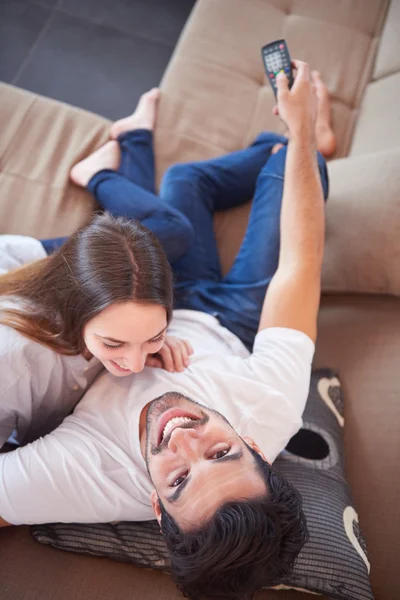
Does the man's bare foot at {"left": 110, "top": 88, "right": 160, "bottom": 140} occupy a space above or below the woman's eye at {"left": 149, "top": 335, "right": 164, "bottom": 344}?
above

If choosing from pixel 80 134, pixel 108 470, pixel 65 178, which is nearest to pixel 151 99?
pixel 80 134

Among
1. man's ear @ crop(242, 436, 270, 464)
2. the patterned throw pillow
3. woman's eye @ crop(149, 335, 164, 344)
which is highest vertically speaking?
woman's eye @ crop(149, 335, 164, 344)

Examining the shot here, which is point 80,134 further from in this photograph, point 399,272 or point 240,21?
point 399,272

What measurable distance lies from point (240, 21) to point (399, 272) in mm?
1074

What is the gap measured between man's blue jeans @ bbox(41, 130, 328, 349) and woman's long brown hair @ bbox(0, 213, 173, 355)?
0.30m

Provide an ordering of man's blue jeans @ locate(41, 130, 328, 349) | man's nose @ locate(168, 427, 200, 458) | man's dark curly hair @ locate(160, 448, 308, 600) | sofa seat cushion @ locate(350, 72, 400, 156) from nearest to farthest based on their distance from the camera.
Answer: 1. man's dark curly hair @ locate(160, 448, 308, 600)
2. man's nose @ locate(168, 427, 200, 458)
3. man's blue jeans @ locate(41, 130, 328, 349)
4. sofa seat cushion @ locate(350, 72, 400, 156)

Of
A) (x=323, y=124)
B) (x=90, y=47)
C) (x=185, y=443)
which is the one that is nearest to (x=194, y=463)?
(x=185, y=443)

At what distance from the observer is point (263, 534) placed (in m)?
0.78

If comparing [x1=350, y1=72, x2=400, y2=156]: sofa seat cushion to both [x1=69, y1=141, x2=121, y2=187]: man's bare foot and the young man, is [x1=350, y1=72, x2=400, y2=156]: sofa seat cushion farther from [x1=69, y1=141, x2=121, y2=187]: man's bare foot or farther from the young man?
[x1=69, y1=141, x2=121, y2=187]: man's bare foot

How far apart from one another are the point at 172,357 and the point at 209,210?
21.8 inches

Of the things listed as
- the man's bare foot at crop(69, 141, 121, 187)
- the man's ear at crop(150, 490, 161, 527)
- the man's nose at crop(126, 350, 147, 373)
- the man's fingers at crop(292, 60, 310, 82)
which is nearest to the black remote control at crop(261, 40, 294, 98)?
the man's fingers at crop(292, 60, 310, 82)

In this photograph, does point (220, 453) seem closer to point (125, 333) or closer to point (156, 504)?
point (156, 504)

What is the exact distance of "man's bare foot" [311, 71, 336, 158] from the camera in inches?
61.2

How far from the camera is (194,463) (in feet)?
2.81
